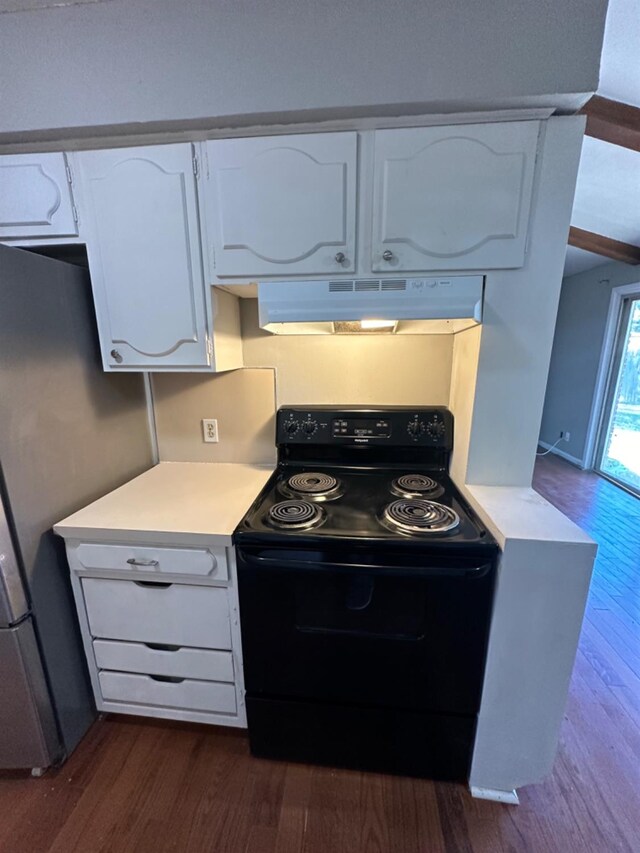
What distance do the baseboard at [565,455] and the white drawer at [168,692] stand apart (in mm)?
4889

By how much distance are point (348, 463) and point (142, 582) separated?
92 cm

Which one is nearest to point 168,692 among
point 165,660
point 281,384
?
point 165,660

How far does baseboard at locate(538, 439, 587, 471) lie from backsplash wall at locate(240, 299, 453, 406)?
4.06 metres

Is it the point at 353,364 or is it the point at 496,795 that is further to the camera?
the point at 353,364

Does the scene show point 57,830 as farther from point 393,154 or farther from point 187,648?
point 393,154

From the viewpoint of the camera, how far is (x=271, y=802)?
4.13 ft

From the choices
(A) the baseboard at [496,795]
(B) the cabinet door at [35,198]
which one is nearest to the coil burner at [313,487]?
(A) the baseboard at [496,795]

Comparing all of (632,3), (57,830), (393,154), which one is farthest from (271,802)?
(632,3)

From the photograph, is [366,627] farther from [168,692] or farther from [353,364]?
[353,364]

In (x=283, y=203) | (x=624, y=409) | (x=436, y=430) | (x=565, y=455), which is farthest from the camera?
(x=565, y=455)

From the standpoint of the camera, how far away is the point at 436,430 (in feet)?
5.22

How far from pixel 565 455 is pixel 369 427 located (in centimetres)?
466

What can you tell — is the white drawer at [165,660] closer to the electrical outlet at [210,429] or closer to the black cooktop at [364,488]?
the black cooktop at [364,488]

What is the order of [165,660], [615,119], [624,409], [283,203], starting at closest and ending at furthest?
[283,203] → [165,660] → [615,119] → [624,409]
